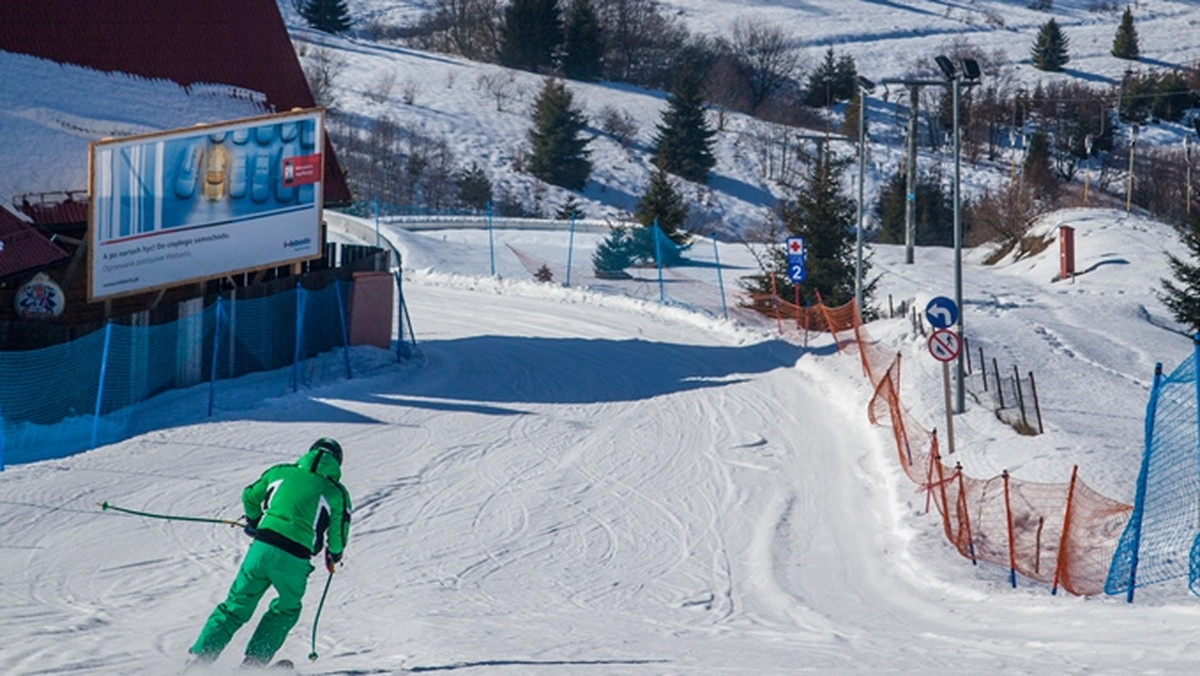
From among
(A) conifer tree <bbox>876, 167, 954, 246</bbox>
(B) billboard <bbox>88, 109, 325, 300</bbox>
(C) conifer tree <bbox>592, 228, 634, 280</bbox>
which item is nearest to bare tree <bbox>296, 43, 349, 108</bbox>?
(A) conifer tree <bbox>876, 167, 954, 246</bbox>

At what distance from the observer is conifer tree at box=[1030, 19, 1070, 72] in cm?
10719

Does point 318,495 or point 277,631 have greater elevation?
point 318,495

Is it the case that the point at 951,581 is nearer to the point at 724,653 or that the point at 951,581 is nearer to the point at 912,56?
the point at 724,653

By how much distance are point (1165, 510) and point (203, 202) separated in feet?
49.7

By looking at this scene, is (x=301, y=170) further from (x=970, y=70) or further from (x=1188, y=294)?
(x=1188, y=294)

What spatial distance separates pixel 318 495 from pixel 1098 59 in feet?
372

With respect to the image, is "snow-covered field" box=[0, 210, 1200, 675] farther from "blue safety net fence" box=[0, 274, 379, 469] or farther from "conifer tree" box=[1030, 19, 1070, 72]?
"conifer tree" box=[1030, 19, 1070, 72]

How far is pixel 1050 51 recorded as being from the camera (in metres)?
107

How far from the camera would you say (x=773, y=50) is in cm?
10681

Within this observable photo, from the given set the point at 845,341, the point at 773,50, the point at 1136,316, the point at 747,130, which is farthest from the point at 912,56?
the point at 845,341

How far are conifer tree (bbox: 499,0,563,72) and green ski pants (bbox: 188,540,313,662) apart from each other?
85.7 meters

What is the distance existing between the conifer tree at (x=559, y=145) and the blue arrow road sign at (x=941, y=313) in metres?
55.1

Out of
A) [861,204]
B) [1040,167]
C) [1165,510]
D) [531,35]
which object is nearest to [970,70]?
[861,204]

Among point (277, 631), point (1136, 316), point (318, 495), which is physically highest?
point (318, 495)
